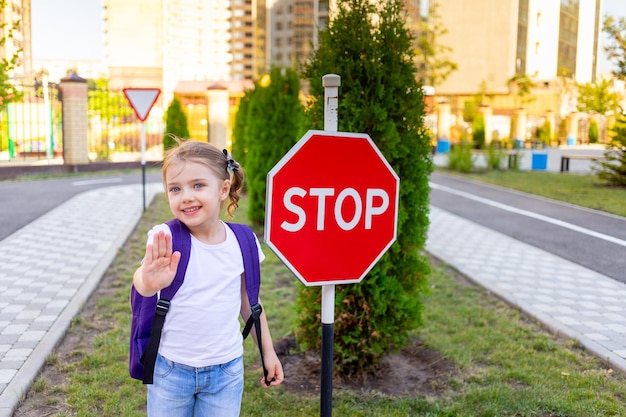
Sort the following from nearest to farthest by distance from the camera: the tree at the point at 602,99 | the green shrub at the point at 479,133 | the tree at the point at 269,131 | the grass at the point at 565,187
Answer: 1. the tree at the point at 269,131
2. the grass at the point at 565,187
3. the tree at the point at 602,99
4. the green shrub at the point at 479,133

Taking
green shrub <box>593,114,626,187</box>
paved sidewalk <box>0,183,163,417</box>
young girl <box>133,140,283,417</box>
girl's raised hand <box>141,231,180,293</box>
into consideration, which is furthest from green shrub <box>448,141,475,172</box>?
girl's raised hand <box>141,231,180,293</box>

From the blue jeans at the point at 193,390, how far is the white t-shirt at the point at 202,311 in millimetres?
38

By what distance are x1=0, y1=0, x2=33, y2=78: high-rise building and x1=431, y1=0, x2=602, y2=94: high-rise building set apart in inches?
1890

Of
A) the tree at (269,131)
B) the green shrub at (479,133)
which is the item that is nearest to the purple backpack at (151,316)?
the tree at (269,131)

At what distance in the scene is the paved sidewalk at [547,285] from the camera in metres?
5.36

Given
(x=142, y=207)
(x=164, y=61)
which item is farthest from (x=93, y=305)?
(x=164, y=61)

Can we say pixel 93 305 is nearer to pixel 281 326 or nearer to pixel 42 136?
pixel 281 326

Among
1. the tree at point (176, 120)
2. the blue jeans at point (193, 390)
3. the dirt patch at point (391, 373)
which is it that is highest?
the tree at point (176, 120)

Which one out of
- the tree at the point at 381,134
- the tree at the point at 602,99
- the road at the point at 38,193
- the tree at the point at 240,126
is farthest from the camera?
the tree at the point at 602,99

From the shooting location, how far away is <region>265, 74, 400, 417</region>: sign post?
233 centimetres

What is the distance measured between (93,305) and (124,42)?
114 metres

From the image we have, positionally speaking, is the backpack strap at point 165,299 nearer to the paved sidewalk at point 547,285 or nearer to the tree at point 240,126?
the paved sidewalk at point 547,285

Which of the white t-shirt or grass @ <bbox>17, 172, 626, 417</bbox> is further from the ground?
the white t-shirt

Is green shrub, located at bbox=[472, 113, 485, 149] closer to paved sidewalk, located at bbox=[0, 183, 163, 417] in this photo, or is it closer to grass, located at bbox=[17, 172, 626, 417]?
paved sidewalk, located at bbox=[0, 183, 163, 417]
